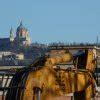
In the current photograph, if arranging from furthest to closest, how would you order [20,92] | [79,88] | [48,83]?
[79,88] → [48,83] → [20,92]

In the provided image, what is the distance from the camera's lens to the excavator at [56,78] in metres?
12.3

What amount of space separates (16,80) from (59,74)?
1.42 metres

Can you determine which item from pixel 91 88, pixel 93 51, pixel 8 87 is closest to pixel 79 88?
pixel 91 88

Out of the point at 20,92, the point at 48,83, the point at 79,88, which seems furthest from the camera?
the point at 79,88

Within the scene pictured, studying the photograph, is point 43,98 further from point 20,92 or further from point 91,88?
point 91,88

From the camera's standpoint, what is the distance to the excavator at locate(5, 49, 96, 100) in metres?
12.3

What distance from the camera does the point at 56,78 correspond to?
13352 millimetres

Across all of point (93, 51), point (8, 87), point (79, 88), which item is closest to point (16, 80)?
point (8, 87)

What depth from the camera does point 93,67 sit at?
14.9m

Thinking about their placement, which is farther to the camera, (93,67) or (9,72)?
(93,67)

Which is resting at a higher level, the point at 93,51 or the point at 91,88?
the point at 93,51

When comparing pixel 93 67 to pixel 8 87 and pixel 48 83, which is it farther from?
pixel 8 87

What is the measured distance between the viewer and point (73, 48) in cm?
1487

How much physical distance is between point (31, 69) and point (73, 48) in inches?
104
